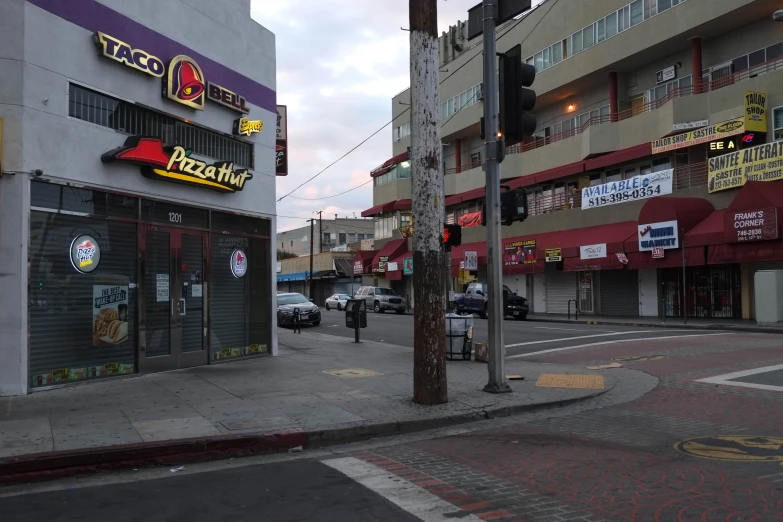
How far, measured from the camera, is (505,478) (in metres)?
5.61

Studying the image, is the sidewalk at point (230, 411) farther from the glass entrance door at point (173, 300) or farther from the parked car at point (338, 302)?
the parked car at point (338, 302)

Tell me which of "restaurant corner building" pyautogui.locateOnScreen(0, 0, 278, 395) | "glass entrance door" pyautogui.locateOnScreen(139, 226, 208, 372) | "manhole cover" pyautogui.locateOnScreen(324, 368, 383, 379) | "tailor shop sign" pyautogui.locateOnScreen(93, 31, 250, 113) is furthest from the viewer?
"manhole cover" pyautogui.locateOnScreen(324, 368, 383, 379)

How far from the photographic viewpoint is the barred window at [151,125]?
1029 cm

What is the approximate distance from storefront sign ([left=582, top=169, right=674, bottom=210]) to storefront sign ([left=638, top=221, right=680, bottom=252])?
238 centimetres

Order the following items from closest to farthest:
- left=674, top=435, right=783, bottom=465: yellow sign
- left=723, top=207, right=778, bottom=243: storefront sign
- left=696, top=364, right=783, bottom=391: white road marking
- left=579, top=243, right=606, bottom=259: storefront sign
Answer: left=674, top=435, right=783, bottom=465: yellow sign → left=696, top=364, right=783, bottom=391: white road marking → left=723, top=207, right=778, bottom=243: storefront sign → left=579, top=243, right=606, bottom=259: storefront sign

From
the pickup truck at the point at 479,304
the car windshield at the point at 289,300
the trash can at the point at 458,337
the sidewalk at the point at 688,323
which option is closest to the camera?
the trash can at the point at 458,337

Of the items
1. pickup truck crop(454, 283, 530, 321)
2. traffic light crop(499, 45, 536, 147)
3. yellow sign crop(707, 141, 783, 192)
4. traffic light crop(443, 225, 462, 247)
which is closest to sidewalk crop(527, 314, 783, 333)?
pickup truck crop(454, 283, 530, 321)

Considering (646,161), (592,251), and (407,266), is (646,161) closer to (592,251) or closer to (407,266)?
(592,251)

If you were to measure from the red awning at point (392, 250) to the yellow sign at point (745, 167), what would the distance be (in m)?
26.4

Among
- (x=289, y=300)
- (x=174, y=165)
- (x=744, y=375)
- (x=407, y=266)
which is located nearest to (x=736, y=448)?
(x=744, y=375)

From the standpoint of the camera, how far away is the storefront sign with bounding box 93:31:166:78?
1034 cm

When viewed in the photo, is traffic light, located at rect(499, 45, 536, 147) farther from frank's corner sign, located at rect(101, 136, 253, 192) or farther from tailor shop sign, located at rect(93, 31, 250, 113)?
tailor shop sign, located at rect(93, 31, 250, 113)

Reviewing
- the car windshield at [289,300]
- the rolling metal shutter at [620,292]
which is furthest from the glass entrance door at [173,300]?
the rolling metal shutter at [620,292]

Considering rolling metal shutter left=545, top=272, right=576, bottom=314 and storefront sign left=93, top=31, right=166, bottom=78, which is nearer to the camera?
storefront sign left=93, top=31, right=166, bottom=78
